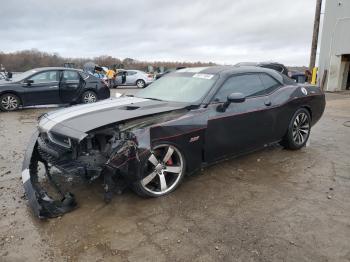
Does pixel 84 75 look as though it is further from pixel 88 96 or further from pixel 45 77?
pixel 45 77

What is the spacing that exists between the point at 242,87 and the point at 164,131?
1.69m

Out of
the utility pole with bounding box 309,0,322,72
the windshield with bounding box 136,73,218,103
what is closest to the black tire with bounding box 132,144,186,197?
the windshield with bounding box 136,73,218,103

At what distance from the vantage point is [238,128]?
14.6ft

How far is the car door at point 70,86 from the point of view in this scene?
10703mm

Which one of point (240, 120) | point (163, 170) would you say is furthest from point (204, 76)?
point (163, 170)

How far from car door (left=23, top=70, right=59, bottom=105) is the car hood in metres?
6.58

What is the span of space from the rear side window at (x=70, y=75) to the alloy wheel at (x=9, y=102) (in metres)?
1.76

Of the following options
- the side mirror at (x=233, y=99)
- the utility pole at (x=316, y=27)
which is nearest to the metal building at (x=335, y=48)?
the utility pole at (x=316, y=27)

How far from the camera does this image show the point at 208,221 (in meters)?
3.30

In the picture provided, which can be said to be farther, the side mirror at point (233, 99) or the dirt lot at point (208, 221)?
the side mirror at point (233, 99)

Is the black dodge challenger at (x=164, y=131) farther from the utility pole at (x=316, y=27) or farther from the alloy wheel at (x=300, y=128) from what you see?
the utility pole at (x=316, y=27)

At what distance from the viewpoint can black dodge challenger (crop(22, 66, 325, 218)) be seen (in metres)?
3.40

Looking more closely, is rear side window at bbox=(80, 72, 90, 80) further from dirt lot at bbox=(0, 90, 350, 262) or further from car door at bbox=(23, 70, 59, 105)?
dirt lot at bbox=(0, 90, 350, 262)

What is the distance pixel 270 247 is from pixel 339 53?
56.7ft
